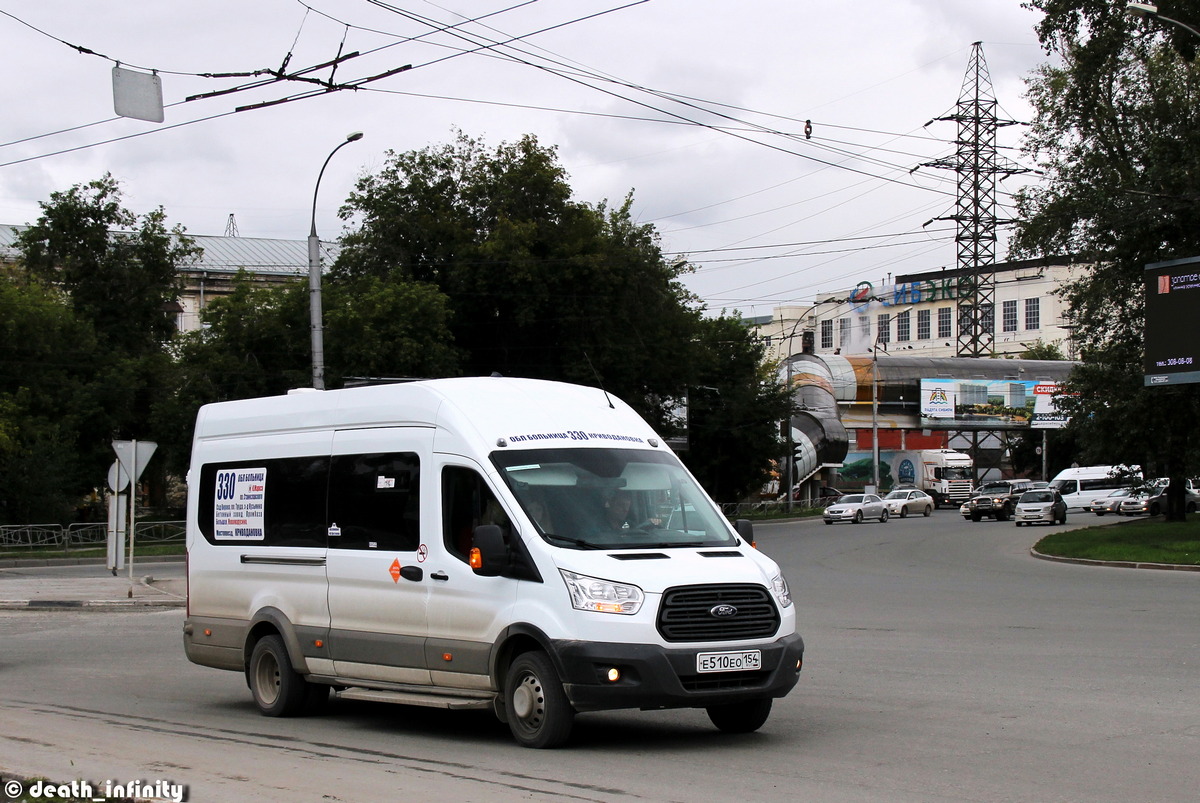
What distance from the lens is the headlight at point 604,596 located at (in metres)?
8.73

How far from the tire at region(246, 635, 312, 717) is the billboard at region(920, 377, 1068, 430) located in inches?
3252

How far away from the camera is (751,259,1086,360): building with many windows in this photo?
121750 mm

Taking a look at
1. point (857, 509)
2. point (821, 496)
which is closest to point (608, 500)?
point (857, 509)

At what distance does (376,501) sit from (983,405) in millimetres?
86183

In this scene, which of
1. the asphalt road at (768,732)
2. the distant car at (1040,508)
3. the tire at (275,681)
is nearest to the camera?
the asphalt road at (768,732)

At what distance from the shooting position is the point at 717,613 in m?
8.88

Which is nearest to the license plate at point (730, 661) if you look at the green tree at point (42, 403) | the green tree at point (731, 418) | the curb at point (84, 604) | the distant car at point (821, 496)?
the curb at point (84, 604)

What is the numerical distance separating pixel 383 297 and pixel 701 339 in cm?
2760

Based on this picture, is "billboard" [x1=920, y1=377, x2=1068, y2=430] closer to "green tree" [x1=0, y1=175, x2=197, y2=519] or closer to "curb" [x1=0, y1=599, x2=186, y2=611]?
"green tree" [x1=0, y1=175, x2=197, y2=519]

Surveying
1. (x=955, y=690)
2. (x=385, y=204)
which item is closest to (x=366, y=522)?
(x=955, y=690)

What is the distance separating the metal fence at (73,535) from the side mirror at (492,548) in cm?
3736

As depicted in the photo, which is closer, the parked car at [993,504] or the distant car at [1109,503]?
the parked car at [993,504]

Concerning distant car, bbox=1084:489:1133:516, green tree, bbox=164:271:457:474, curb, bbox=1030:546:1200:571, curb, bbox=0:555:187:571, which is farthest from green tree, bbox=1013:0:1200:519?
curb, bbox=0:555:187:571

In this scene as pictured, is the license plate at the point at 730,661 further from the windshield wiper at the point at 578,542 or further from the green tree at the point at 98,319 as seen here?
the green tree at the point at 98,319
